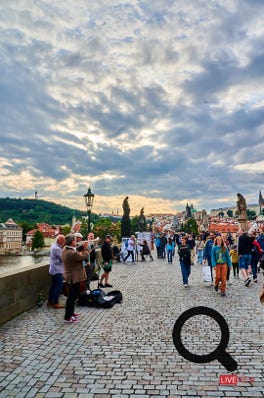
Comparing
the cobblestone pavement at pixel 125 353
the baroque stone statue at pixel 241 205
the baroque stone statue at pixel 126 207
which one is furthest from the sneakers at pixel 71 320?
the baroque stone statue at pixel 126 207

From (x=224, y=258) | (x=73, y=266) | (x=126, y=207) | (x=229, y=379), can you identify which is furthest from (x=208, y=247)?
(x=126, y=207)

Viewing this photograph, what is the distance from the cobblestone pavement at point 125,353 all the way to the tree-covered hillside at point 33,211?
159 m

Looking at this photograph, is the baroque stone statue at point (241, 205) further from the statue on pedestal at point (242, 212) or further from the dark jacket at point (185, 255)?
the dark jacket at point (185, 255)

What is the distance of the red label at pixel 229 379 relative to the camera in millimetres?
4078

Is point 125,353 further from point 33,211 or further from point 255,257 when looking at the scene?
point 33,211

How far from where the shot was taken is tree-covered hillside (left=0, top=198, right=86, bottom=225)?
546 feet

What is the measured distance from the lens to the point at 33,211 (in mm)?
173250

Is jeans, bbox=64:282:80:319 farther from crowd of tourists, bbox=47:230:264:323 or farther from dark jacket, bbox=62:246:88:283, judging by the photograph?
dark jacket, bbox=62:246:88:283

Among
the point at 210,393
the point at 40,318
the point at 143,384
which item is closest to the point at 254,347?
the point at 210,393

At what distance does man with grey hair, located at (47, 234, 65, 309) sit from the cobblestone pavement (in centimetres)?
29

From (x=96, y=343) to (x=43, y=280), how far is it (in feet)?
12.7

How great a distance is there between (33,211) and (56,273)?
563 feet

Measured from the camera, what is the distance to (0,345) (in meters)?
5.44

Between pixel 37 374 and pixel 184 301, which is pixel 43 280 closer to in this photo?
pixel 184 301
